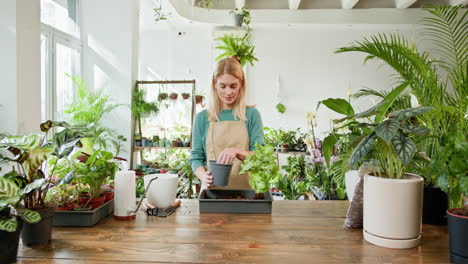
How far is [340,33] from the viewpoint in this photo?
7.18 metres

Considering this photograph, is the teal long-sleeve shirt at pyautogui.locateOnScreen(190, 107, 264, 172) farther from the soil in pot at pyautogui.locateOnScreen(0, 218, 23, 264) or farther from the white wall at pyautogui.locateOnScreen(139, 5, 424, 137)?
the white wall at pyautogui.locateOnScreen(139, 5, 424, 137)

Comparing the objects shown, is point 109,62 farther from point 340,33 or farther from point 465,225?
point 340,33

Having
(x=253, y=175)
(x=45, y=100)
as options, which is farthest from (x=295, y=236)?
(x=45, y=100)

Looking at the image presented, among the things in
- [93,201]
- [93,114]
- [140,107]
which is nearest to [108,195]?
[93,201]

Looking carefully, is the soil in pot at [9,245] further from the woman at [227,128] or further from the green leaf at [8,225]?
the woman at [227,128]

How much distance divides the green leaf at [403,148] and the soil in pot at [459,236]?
0.79 ft

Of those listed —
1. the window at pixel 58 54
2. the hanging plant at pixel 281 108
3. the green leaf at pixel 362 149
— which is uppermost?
the window at pixel 58 54

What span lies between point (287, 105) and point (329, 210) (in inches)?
225

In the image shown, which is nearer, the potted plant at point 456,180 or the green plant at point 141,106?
the potted plant at point 456,180

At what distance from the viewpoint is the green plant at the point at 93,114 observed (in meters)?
3.71

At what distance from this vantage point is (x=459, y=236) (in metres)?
1.03

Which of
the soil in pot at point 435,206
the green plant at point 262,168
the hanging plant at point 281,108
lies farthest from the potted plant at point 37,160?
the hanging plant at point 281,108

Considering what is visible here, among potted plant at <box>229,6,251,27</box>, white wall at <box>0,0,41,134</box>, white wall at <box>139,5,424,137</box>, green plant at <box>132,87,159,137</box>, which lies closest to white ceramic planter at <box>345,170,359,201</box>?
white wall at <box>0,0,41,134</box>

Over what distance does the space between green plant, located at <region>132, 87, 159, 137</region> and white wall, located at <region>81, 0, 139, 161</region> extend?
0.08 m
